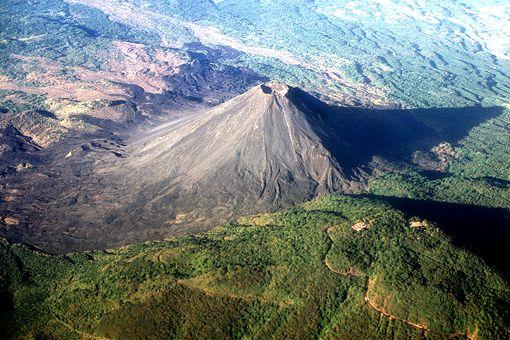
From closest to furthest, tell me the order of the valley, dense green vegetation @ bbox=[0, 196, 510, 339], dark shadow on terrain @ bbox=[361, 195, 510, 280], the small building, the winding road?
the winding road → dense green vegetation @ bbox=[0, 196, 510, 339] → the valley → dark shadow on terrain @ bbox=[361, 195, 510, 280] → the small building

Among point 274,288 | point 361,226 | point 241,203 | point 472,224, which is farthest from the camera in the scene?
point 241,203

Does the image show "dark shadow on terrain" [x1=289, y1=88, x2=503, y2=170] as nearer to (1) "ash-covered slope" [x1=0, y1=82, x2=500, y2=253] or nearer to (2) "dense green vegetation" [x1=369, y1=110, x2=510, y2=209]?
(1) "ash-covered slope" [x1=0, y1=82, x2=500, y2=253]

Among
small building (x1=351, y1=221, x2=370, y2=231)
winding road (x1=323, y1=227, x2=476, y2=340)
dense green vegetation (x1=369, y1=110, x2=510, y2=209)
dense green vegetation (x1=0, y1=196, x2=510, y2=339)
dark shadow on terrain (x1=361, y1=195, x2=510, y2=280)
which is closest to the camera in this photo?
winding road (x1=323, y1=227, x2=476, y2=340)

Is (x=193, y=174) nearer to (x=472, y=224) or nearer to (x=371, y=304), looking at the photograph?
(x=371, y=304)

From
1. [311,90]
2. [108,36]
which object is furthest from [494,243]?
[108,36]

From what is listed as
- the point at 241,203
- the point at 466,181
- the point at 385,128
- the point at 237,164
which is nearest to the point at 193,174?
the point at 237,164

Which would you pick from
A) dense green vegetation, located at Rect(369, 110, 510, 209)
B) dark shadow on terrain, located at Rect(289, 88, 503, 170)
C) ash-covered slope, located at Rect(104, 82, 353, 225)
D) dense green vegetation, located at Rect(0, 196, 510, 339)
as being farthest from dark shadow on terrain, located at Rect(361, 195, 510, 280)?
dark shadow on terrain, located at Rect(289, 88, 503, 170)
